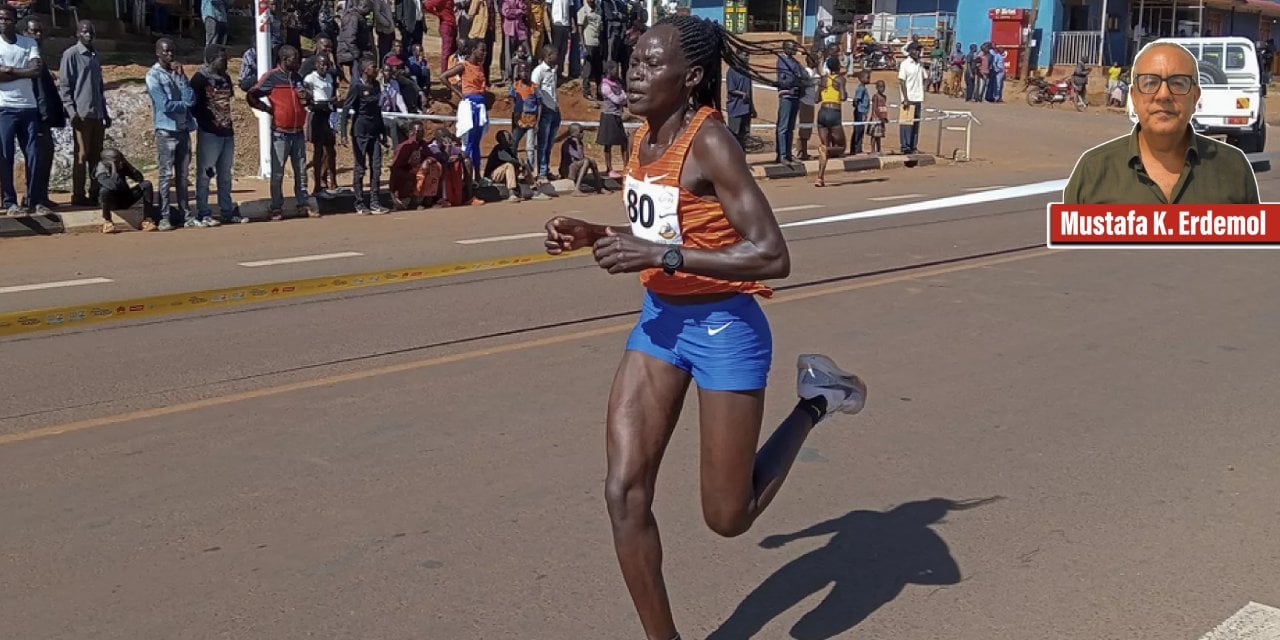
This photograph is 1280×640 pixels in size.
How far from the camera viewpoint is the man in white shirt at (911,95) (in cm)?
2289

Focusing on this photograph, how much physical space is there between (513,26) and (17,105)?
10.8m

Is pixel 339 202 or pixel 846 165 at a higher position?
pixel 846 165

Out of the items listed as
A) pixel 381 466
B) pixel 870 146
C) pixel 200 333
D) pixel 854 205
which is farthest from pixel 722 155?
pixel 870 146

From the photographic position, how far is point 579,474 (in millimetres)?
5637

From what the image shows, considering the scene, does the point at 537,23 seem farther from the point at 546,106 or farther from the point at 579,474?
the point at 579,474

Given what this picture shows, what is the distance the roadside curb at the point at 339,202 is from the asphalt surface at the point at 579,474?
2.89 m

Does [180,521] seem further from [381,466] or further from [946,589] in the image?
[946,589]

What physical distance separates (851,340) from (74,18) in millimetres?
19197

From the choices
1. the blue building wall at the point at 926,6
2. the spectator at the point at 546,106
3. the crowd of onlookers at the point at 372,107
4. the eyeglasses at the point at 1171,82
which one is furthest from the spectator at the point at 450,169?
the blue building wall at the point at 926,6

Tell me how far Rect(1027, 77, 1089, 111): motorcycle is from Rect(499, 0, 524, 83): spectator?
23503mm

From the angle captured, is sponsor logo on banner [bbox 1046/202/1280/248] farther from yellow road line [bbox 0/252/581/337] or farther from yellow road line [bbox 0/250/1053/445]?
yellow road line [bbox 0/252/581/337]

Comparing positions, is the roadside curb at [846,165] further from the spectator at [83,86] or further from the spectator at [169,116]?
the spectator at [83,86]

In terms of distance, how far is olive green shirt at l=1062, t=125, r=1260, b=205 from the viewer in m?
2.15

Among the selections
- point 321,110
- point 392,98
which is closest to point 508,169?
point 392,98
